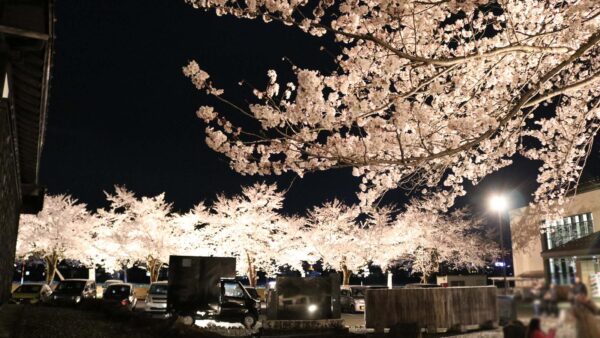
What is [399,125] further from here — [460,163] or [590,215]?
[590,215]

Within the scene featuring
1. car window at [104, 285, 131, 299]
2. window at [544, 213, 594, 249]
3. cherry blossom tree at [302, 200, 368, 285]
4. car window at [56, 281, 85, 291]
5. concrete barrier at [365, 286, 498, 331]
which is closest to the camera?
concrete barrier at [365, 286, 498, 331]

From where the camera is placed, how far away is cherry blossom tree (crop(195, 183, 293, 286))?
3762 cm

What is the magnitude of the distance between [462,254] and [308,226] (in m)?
13.0

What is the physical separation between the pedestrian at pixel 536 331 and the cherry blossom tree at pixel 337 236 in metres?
35.7

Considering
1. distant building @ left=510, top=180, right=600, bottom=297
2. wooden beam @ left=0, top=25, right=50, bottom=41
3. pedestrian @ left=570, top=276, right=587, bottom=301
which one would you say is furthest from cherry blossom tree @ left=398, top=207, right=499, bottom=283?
pedestrian @ left=570, top=276, right=587, bottom=301

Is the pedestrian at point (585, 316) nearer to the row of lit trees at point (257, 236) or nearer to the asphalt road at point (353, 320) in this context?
the asphalt road at point (353, 320)

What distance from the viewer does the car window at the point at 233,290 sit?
627 inches

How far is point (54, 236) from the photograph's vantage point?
122ft

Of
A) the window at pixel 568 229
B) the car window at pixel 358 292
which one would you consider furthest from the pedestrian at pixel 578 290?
the window at pixel 568 229

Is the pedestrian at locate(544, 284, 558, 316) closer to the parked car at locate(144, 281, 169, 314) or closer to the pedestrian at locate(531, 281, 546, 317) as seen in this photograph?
the pedestrian at locate(531, 281, 546, 317)

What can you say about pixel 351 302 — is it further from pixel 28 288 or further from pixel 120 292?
pixel 28 288

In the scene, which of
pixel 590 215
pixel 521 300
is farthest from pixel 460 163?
pixel 590 215

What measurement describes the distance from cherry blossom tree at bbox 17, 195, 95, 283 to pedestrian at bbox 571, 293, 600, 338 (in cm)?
3903

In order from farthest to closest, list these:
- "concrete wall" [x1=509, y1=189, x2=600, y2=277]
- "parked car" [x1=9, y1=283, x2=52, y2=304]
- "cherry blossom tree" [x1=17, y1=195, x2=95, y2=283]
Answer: "cherry blossom tree" [x1=17, y1=195, x2=95, y2=283] → "concrete wall" [x1=509, y1=189, x2=600, y2=277] → "parked car" [x1=9, y1=283, x2=52, y2=304]
